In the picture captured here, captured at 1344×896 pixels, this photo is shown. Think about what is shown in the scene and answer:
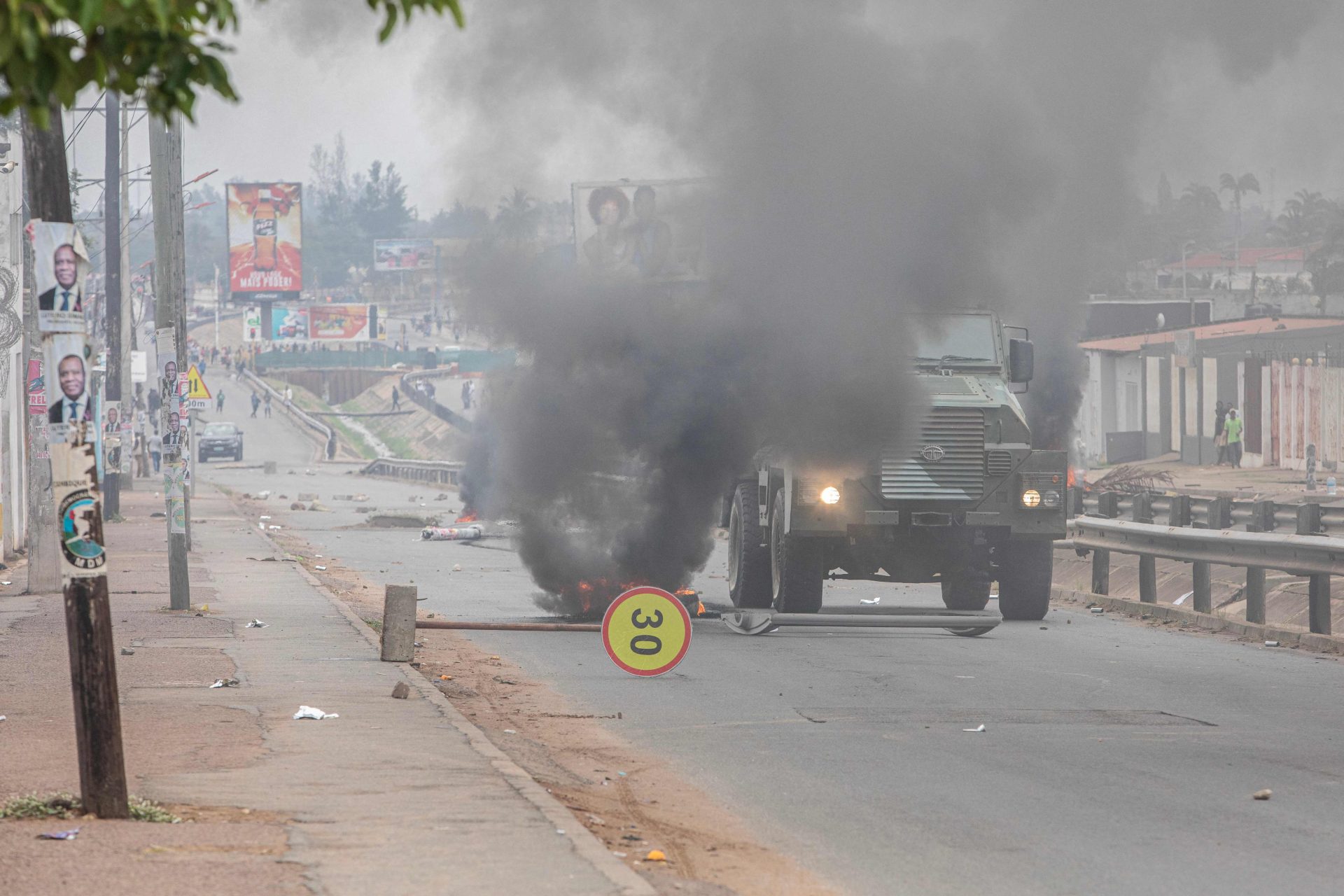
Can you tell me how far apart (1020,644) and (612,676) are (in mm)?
3792

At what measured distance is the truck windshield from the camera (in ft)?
51.1

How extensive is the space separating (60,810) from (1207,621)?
1166cm

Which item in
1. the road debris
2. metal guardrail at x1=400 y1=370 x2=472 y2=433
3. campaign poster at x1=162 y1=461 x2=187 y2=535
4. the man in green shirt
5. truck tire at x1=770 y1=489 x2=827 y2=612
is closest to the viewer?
the road debris

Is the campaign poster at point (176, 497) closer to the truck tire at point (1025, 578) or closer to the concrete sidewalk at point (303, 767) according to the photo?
the concrete sidewalk at point (303, 767)

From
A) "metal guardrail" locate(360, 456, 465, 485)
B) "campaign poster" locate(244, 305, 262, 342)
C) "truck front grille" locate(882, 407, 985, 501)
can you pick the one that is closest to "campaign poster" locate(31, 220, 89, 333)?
"truck front grille" locate(882, 407, 985, 501)

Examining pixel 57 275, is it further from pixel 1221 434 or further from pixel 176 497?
pixel 1221 434

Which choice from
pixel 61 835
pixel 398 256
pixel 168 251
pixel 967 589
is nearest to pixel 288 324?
pixel 398 256

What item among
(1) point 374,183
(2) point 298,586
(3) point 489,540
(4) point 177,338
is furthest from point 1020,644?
(1) point 374,183

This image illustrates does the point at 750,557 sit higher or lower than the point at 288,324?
lower

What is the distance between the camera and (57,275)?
257 inches

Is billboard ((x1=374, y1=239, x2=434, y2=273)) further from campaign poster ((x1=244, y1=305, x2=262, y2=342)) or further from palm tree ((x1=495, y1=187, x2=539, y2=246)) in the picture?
palm tree ((x1=495, y1=187, x2=539, y2=246))

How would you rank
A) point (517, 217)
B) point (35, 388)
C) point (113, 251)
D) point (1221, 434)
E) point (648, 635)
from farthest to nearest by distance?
point (1221, 434)
point (113, 251)
point (517, 217)
point (35, 388)
point (648, 635)

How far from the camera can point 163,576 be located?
70.3 ft

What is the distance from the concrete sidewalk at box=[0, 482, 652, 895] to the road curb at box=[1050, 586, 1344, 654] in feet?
24.1
